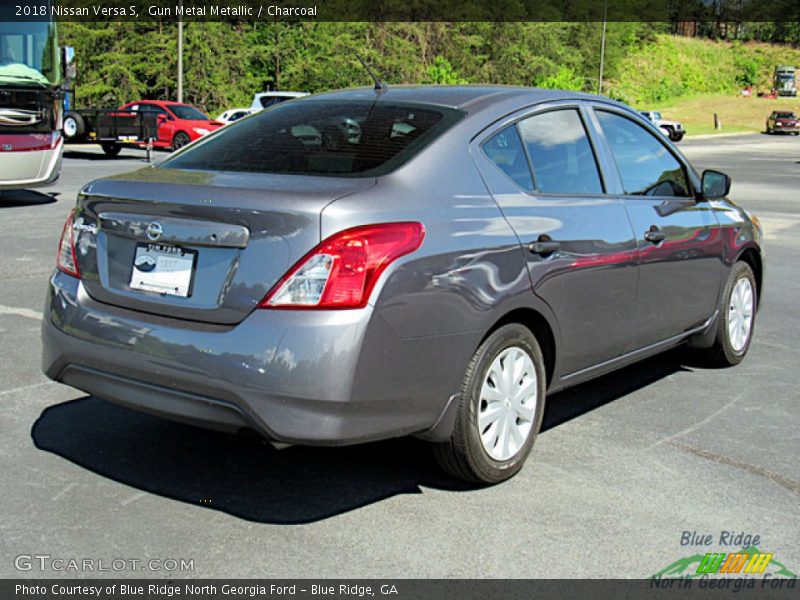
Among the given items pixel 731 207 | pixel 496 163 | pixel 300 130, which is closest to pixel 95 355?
pixel 300 130

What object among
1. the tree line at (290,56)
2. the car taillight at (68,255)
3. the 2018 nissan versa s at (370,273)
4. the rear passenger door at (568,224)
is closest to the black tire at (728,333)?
the 2018 nissan versa s at (370,273)

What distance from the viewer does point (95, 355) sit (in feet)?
12.3

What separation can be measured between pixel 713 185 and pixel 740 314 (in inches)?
39.5

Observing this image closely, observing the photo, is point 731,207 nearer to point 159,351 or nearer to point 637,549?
point 637,549

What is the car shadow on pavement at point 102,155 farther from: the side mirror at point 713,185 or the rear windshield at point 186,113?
the side mirror at point 713,185

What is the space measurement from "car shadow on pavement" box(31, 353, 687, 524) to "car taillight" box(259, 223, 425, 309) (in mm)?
526

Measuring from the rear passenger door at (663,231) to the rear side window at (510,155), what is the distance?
0.78m

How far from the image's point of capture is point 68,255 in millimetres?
4043

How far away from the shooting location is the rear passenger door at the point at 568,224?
13.5ft

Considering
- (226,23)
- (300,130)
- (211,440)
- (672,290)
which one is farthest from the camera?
(226,23)

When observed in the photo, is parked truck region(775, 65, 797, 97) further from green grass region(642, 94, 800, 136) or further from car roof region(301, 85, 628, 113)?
car roof region(301, 85, 628, 113)

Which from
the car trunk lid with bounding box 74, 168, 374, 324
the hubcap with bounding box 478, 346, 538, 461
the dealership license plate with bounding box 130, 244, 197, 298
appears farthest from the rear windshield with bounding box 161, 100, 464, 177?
the hubcap with bounding box 478, 346, 538, 461

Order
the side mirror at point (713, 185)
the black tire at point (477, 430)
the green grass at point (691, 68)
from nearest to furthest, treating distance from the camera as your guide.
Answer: the black tire at point (477, 430) < the side mirror at point (713, 185) < the green grass at point (691, 68)

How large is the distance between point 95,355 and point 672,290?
298 centimetres
